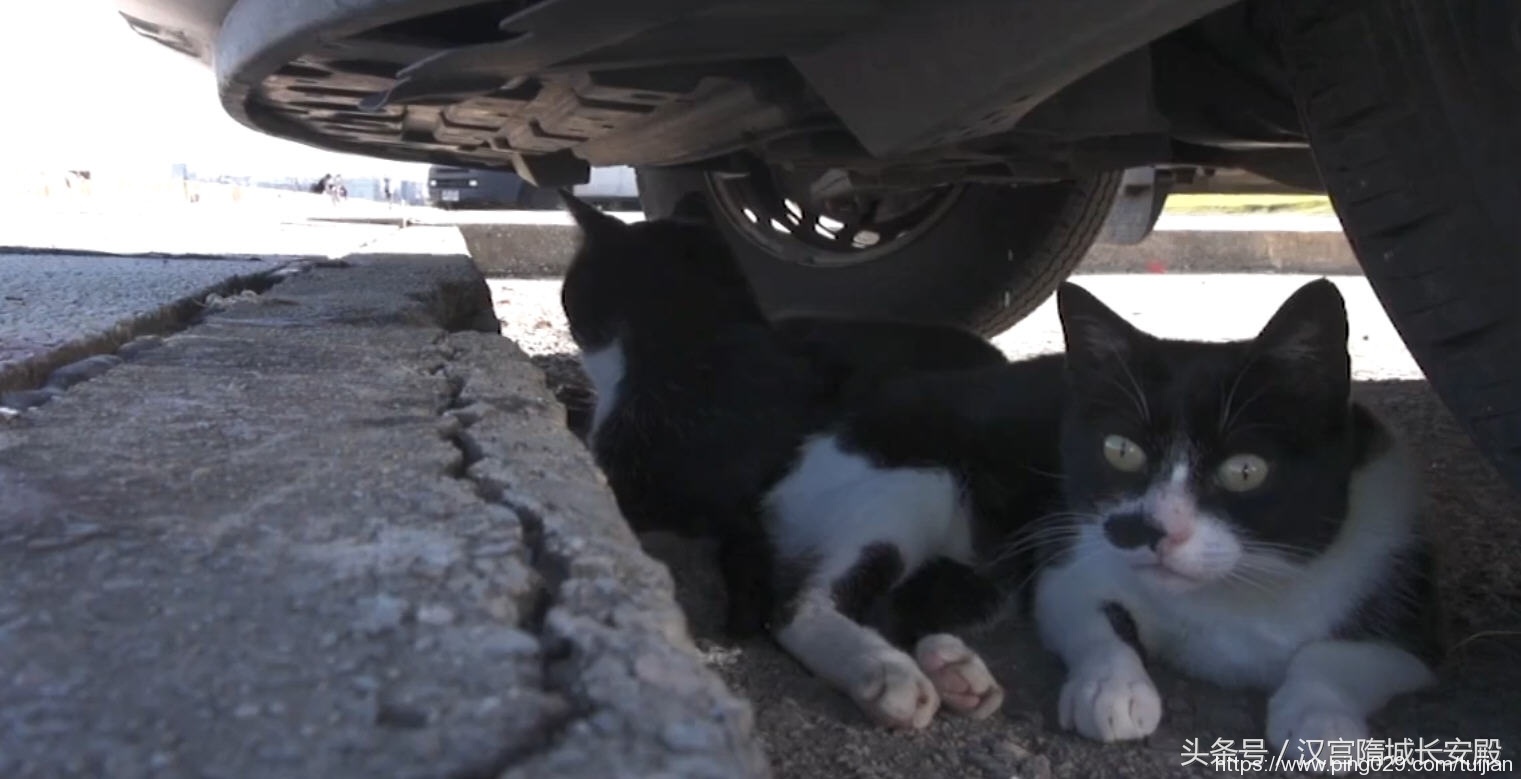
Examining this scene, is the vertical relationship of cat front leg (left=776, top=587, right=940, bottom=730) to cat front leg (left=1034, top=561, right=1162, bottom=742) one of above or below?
above

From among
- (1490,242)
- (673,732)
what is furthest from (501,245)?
(673,732)

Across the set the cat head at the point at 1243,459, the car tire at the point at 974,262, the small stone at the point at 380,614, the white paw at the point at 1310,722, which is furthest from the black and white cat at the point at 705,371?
the small stone at the point at 380,614

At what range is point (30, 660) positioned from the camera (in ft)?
2.27

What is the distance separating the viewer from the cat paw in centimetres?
126

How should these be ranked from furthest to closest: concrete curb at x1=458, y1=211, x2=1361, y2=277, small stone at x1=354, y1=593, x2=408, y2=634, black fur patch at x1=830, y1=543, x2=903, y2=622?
concrete curb at x1=458, y1=211, x2=1361, y2=277, black fur patch at x1=830, y1=543, x2=903, y2=622, small stone at x1=354, y1=593, x2=408, y2=634

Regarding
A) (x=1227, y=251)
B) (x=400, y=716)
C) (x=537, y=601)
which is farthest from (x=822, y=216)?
(x=1227, y=251)

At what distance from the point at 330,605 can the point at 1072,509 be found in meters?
1.00

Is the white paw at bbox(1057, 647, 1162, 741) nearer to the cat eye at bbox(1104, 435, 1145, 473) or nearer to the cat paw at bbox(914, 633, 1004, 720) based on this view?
the cat paw at bbox(914, 633, 1004, 720)

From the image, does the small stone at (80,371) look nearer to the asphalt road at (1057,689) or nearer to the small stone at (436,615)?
the asphalt road at (1057,689)

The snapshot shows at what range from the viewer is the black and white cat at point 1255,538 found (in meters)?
1.35

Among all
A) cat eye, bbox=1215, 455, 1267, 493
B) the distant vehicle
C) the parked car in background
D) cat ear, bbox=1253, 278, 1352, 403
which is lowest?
cat eye, bbox=1215, 455, 1267, 493

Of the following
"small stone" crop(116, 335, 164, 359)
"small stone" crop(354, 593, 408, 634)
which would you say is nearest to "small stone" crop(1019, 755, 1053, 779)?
"small stone" crop(354, 593, 408, 634)

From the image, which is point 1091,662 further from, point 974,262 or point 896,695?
point 974,262

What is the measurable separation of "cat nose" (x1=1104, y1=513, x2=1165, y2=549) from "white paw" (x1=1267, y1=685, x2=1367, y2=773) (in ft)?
0.60
